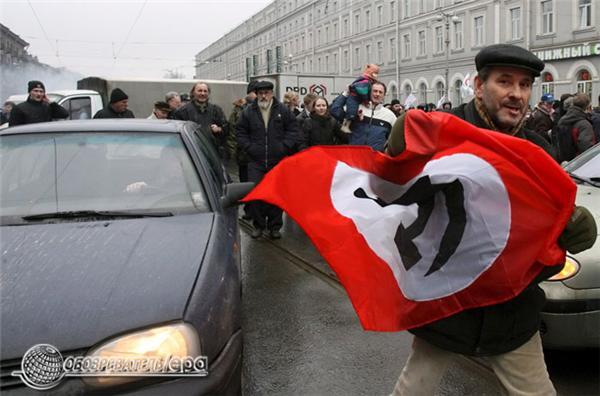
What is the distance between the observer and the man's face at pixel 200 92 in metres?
7.76

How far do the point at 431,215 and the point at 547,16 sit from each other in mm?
37350

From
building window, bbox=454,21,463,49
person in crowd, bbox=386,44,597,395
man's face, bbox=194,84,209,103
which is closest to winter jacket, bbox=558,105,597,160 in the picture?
man's face, bbox=194,84,209,103

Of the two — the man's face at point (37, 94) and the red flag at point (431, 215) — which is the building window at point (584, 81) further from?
the red flag at point (431, 215)

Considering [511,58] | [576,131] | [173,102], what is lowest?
[576,131]

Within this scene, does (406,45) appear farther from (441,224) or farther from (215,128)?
(441,224)

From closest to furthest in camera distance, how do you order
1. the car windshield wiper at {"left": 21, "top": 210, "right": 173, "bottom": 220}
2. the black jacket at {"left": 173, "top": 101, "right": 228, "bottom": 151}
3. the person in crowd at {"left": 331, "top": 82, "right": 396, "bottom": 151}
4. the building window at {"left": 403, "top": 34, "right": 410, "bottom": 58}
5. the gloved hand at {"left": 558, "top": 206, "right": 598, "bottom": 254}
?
the gloved hand at {"left": 558, "top": 206, "right": 598, "bottom": 254} < the car windshield wiper at {"left": 21, "top": 210, "right": 173, "bottom": 220} < the person in crowd at {"left": 331, "top": 82, "right": 396, "bottom": 151} < the black jacket at {"left": 173, "top": 101, "right": 228, "bottom": 151} < the building window at {"left": 403, "top": 34, "right": 410, "bottom": 58}

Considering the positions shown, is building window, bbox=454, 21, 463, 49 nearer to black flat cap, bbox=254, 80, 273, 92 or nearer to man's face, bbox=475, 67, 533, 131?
black flat cap, bbox=254, 80, 273, 92

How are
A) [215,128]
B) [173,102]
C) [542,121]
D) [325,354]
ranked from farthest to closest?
[173,102], [542,121], [215,128], [325,354]

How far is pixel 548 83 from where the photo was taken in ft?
110

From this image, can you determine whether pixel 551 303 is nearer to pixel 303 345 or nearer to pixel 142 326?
pixel 303 345

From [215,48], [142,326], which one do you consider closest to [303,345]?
[142,326]

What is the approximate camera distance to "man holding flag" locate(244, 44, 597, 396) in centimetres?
189

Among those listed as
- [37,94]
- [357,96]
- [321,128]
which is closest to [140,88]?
[37,94]

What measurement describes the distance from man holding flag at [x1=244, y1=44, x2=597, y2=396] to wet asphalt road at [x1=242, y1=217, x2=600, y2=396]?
1.19 meters
